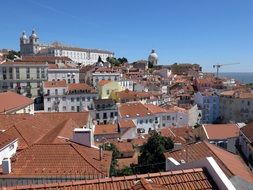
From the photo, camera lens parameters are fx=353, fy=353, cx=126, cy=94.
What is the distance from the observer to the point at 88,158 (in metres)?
14.6

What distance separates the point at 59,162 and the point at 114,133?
110ft

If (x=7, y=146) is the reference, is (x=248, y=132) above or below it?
below

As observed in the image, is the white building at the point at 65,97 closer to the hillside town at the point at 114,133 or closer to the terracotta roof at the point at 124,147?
the hillside town at the point at 114,133

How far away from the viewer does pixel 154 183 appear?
7172mm

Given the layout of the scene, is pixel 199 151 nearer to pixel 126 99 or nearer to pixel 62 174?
pixel 62 174

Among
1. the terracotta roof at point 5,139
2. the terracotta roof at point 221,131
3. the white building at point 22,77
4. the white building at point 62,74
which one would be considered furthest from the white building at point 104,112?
the terracotta roof at point 5,139

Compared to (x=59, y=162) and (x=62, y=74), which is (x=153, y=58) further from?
(x=59, y=162)

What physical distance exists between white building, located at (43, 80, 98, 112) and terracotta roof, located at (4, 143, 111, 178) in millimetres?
42556

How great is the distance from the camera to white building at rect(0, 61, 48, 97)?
6688 centimetres

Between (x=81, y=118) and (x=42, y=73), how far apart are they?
40.9 meters

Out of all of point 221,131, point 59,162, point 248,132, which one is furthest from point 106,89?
point 59,162

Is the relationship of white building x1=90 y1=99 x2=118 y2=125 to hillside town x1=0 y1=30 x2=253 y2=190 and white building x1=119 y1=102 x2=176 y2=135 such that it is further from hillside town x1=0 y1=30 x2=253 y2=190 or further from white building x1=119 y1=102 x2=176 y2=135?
white building x1=119 y1=102 x2=176 y2=135

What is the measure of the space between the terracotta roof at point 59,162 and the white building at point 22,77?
2090 inches

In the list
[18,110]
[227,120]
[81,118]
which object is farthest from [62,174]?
[227,120]
